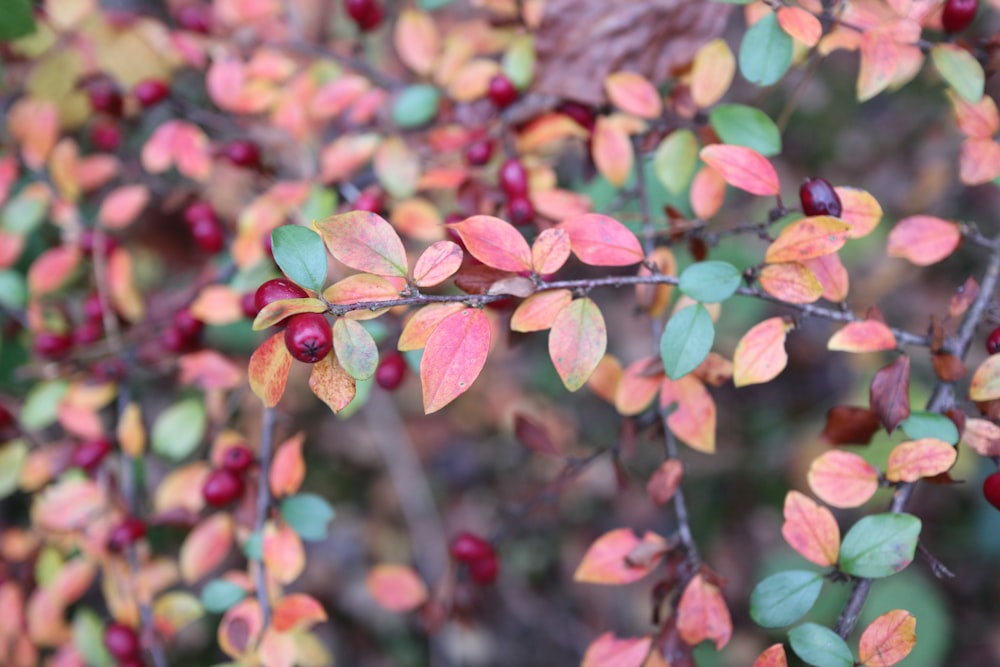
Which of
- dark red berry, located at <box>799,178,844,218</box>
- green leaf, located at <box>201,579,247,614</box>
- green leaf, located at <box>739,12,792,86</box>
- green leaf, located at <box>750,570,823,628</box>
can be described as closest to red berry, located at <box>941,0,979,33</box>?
green leaf, located at <box>739,12,792,86</box>

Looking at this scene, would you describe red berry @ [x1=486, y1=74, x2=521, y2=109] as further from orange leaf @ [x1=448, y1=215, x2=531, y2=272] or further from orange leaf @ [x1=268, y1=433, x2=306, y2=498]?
orange leaf @ [x1=268, y1=433, x2=306, y2=498]

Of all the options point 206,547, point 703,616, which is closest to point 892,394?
point 703,616

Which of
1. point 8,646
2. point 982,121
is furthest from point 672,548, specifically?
point 8,646

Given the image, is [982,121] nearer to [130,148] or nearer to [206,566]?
[206,566]

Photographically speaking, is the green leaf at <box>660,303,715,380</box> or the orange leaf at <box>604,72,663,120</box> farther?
the orange leaf at <box>604,72,663,120</box>

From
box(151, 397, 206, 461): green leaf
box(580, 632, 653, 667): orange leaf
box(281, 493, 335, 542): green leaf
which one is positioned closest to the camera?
box(580, 632, 653, 667): orange leaf

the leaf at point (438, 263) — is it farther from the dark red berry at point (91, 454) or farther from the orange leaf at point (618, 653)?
the dark red berry at point (91, 454)
